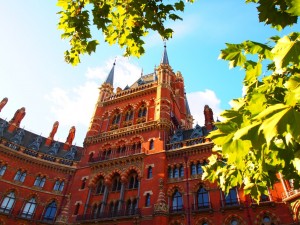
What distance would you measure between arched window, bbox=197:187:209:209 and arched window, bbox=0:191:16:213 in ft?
67.2

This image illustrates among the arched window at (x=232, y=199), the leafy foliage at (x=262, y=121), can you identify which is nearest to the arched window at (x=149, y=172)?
the arched window at (x=232, y=199)

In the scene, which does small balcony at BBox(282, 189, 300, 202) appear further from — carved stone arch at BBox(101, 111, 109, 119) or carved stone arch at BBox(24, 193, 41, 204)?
carved stone arch at BBox(24, 193, 41, 204)

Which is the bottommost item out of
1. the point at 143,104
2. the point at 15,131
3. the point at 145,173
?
the point at 145,173

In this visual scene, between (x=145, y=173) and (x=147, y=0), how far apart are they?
21.3 meters

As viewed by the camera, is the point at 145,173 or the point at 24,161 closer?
the point at 145,173

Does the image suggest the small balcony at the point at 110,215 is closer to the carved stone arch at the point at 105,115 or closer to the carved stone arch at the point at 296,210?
the carved stone arch at the point at 296,210

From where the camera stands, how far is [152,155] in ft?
86.7

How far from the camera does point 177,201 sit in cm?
2281

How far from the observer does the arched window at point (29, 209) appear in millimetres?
27216

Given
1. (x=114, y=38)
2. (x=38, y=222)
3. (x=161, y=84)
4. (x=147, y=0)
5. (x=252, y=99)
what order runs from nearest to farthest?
(x=252, y=99) → (x=147, y=0) → (x=114, y=38) → (x=38, y=222) → (x=161, y=84)

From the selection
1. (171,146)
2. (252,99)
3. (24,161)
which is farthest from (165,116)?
(252,99)

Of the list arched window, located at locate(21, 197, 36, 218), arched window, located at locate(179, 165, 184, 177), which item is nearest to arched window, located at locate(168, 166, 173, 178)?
arched window, located at locate(179, 165, 184, 177)

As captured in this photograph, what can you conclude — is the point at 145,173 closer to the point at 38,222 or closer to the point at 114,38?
the point at 38,222

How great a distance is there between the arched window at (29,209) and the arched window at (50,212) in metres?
1.50
